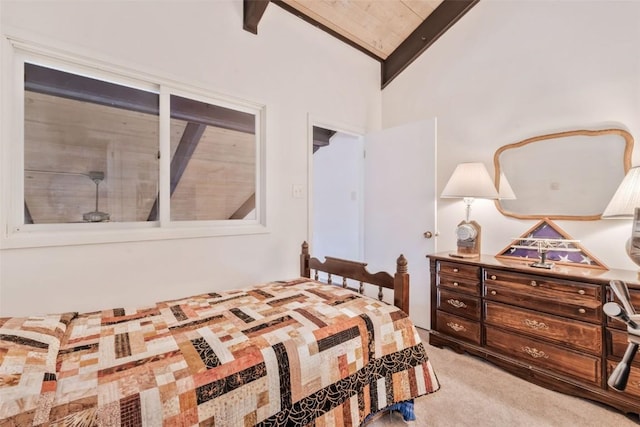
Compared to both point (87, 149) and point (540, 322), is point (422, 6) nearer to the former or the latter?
point (540, 322)

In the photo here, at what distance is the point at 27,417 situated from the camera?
0.73 metres

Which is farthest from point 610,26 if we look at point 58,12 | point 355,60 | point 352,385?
point 58,12

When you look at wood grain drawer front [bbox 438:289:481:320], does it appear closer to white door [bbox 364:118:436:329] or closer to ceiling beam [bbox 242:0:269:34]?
white door [bbox 364:118:436:329]

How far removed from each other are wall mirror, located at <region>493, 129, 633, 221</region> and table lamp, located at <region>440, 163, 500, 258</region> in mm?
235

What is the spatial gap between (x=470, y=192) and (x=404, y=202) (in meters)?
0.65

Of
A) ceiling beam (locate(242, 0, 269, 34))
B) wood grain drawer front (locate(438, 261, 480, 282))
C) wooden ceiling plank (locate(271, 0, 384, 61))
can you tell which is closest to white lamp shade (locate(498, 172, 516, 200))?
wood grain drawer front (locate(438, 261, 480, 282))

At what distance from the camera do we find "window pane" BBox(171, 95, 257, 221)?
212 cm

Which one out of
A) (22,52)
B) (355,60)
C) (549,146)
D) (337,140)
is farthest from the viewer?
(337,140)

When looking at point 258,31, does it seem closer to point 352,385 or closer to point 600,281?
point 352,385

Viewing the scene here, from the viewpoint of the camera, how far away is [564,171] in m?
2.11

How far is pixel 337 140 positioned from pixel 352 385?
3.01 meters

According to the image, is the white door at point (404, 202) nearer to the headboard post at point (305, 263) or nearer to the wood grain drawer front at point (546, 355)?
the wood grain drawer front at point (546, 355)

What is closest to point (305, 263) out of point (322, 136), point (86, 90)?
point (86, 90)

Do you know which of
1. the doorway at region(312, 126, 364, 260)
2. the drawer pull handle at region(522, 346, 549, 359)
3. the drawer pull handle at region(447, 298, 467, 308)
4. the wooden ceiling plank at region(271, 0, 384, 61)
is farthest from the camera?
the doorway at region(312, 126, 364, 260)
